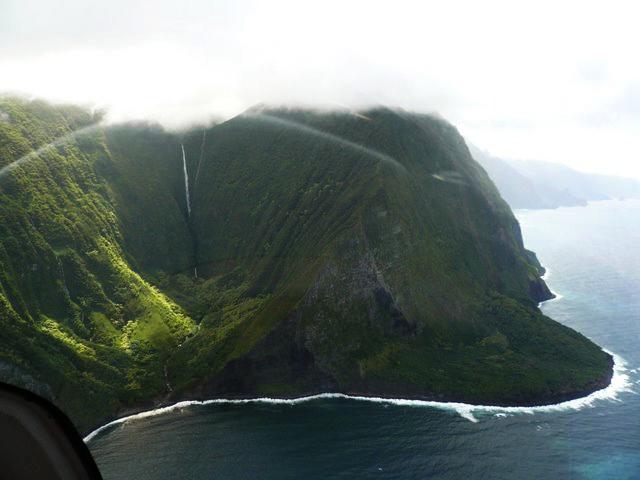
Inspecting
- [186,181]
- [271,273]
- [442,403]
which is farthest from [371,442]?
[186,181]

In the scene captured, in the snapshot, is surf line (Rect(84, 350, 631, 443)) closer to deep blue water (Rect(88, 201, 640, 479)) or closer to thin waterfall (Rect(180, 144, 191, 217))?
deep blue water (Rect(88, 201, 640, 479))

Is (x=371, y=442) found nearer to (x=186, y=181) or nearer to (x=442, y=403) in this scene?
(x=442, y=403)

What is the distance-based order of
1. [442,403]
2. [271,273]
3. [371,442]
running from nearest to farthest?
[371,442]
[442,403]
[271,273]

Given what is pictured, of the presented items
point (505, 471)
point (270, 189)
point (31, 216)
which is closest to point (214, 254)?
point (270, 189)

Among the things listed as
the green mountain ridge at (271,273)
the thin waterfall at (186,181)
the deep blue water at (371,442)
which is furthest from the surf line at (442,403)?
the thin waterfall at (186,181)

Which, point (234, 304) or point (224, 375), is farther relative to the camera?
point (234, 304)

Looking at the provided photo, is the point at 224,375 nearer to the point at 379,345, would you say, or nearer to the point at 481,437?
the point at 379,345

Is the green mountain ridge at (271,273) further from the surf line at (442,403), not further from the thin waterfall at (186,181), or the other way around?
the surf line at (442,403)
